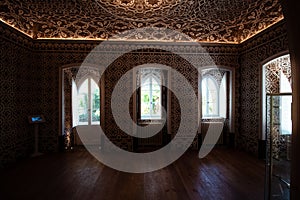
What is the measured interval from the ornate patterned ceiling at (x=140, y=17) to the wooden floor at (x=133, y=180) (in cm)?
347

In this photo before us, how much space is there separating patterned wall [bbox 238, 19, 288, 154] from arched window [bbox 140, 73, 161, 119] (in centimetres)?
286

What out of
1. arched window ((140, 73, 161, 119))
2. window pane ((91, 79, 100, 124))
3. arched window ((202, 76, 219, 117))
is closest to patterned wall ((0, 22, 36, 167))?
window pane ((91, 79, 100, 124))

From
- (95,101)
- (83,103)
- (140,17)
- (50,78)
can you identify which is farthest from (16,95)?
(140,17)

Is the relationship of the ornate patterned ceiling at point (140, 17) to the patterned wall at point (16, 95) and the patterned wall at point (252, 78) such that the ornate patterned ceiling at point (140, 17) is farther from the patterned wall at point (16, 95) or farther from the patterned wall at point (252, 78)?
the patterned wall at point (16, 95)

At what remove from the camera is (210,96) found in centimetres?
810

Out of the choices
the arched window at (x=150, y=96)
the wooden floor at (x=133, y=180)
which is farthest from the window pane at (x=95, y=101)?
the wooden floor at (x=133, y=180)

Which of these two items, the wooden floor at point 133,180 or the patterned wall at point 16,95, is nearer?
the wooden floor at point 133,180

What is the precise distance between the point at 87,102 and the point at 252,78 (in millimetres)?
5572

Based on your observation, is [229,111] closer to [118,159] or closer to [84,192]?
[118,159]

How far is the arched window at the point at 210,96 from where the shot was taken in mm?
8045

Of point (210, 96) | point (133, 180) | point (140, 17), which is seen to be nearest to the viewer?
point (133, 180)

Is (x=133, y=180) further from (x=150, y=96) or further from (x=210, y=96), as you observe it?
(x=210, y=96)

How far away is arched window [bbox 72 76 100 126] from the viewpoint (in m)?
7.83

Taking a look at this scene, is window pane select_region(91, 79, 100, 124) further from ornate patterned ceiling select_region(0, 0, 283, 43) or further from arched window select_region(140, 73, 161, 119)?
ornate patterned ceiling select_region(0, 0, 283, 43)
